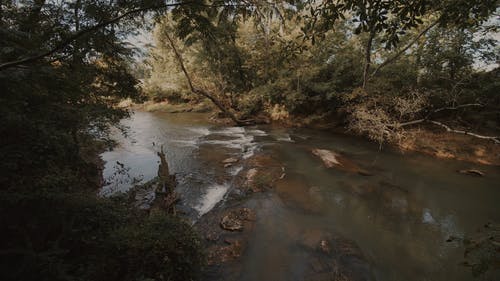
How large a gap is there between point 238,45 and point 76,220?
17.7 meters

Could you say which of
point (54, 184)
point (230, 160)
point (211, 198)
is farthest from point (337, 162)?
point (54, 184)

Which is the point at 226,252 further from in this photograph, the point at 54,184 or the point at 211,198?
the point at 54,184

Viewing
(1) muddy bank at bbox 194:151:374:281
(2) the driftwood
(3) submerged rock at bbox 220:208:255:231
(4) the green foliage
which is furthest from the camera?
(2) the driftwood

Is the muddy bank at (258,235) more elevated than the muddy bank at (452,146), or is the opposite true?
the muddy bank at (452,146)

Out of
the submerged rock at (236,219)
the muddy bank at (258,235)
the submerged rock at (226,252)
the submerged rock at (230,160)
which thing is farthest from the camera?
the submerged rock at (230,160)

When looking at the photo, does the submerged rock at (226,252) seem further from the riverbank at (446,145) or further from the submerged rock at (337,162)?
the riverbank at (446,145)

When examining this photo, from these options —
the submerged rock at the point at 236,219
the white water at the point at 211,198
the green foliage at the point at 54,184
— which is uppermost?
the green foliage at the point at 54,184

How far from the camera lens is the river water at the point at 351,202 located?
4152 millimetres

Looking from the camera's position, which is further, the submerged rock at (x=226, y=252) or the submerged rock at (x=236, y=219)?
the submerged rock at (x=236, y=219)

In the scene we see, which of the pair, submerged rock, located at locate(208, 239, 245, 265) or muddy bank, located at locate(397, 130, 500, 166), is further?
muddy bank, located at locate(397, 130, 500, 166)

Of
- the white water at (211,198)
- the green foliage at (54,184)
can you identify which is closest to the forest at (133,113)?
the green foliage at (54,184)

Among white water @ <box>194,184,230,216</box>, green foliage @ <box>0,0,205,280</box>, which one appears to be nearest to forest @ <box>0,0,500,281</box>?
green foliage @ <box>0,0,205,280</box>

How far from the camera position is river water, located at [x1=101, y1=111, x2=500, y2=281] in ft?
13.6

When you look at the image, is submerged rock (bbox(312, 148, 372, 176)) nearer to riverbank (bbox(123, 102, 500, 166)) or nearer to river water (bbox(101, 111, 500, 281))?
river water (bbox(101, 111, 500, 281))
